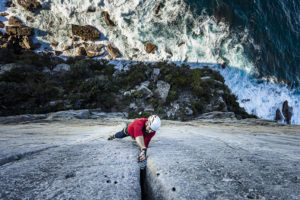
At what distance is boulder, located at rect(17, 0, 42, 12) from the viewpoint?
14.8m

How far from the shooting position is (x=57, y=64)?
12.9 m

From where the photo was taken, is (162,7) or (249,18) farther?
(162,7)

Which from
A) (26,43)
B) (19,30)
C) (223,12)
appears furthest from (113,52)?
(223,12)

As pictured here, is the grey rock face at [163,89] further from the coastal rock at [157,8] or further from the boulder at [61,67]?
the boulder at [61,67]

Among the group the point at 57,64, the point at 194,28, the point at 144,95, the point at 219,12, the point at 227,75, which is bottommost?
the point at 144,95

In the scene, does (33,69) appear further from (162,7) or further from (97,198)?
(97,198)

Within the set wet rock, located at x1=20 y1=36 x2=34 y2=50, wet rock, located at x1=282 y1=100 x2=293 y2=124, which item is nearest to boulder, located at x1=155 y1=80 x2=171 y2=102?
wet rock, located at x1=282 y1=100 x2=293 y2=124

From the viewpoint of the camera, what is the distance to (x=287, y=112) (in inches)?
422

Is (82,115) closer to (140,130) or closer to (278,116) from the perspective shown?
(140,130)

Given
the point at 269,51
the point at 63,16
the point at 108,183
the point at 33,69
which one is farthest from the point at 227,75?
the point at 63,16

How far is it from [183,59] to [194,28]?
125 inches

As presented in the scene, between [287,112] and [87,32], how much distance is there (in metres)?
22.8

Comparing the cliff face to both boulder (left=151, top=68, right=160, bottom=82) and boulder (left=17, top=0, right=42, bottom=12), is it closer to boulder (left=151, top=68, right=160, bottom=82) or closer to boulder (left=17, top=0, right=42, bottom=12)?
boulder (left=151, top=68, right=160, bottom=82)

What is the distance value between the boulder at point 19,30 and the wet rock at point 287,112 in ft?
95.1
